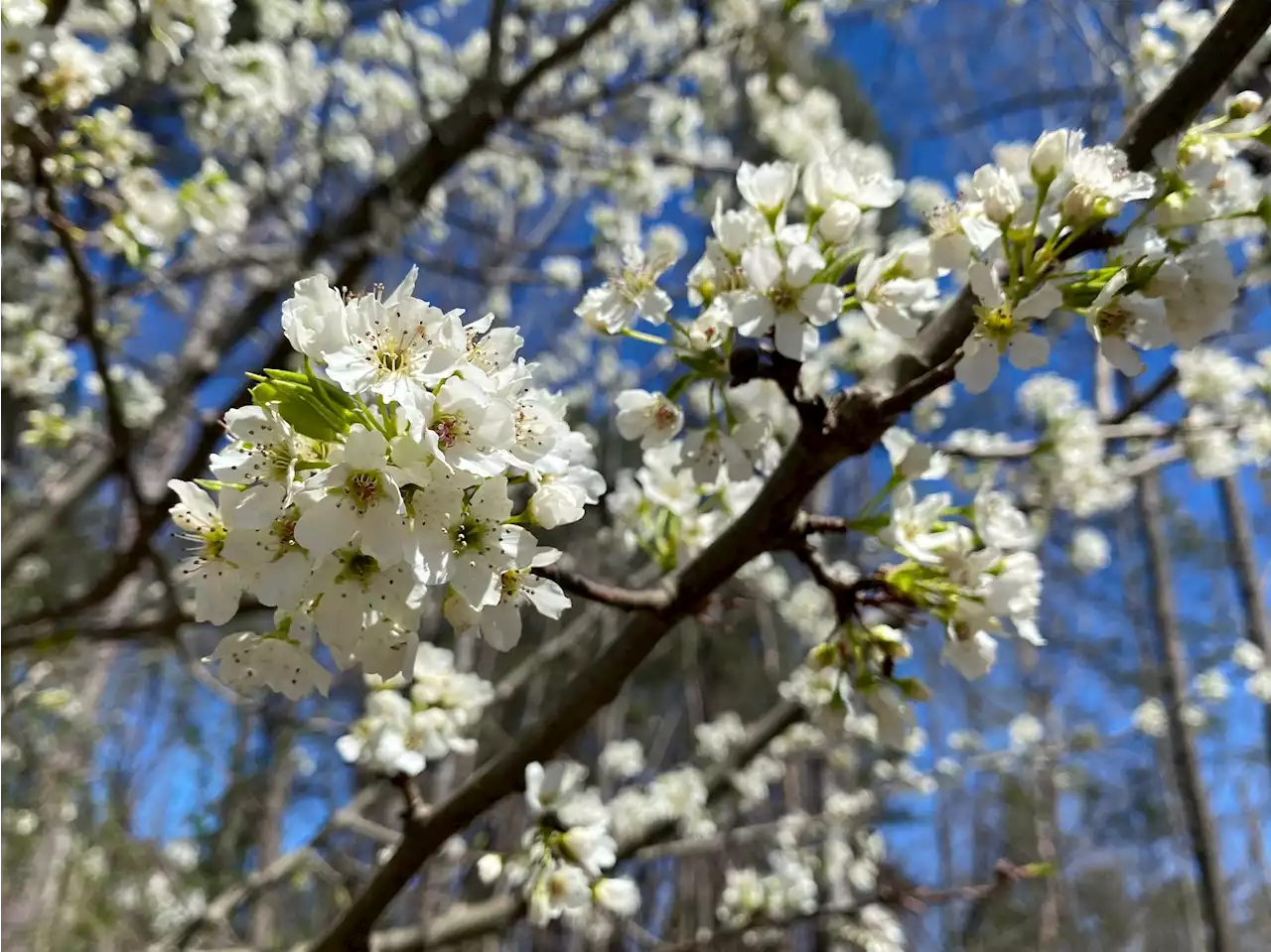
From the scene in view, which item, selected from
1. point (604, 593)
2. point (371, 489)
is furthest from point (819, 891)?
point (371, 489)

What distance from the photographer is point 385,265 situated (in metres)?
4.85

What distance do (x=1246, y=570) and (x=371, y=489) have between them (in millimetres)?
5645

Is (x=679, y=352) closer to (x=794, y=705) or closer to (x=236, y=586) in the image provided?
(x=236, y=586)

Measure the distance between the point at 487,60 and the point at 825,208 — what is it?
2.05m

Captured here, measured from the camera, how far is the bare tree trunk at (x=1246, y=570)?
15.4 ft

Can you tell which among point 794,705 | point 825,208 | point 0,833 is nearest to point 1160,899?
point 794,705

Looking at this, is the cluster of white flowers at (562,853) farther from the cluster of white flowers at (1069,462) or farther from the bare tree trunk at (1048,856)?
the cluster of white flowers at (1069,462)

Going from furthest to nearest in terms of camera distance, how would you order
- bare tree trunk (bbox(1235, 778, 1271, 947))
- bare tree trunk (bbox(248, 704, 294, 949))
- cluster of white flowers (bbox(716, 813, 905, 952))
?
bare tree trunk (bbox(1235, 778, 1271, 947))
bare tree trunk (bbox(248, 704, 294, 949))
cluster of white flowers (bbox(716, 813, 905, 952))

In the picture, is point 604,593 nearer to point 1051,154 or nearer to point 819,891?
point 1051,154

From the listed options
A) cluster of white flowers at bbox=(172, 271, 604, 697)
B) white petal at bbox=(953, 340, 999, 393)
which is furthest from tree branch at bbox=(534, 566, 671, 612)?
white petal at bbox=(953, 340, 999, 393)

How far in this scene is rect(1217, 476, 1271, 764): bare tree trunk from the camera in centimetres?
470

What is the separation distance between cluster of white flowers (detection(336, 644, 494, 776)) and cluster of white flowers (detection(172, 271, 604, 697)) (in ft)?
1.72

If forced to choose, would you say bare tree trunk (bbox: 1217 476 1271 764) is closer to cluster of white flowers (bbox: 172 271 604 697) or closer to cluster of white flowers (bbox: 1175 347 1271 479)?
cluster of white flowers (bbox: 1175 347 1271 479)

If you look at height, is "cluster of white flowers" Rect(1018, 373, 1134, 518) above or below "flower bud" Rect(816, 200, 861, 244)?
above
